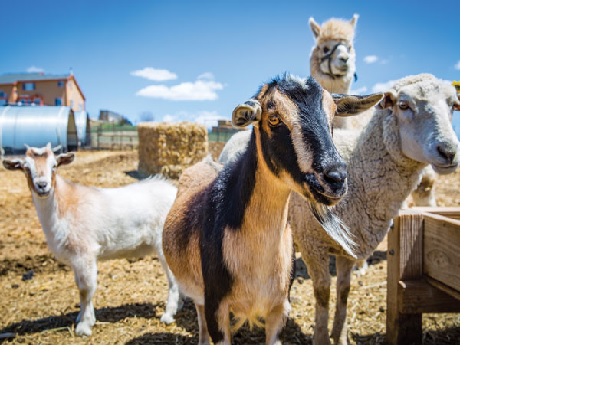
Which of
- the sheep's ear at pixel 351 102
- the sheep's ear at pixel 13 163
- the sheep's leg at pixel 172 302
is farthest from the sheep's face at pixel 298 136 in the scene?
the sheep's ear at pixel 13 163

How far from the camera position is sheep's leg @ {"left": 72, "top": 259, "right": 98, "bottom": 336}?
232 centimetres

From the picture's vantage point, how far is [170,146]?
298 centimetres

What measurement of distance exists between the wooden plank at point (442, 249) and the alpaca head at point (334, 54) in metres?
1.10

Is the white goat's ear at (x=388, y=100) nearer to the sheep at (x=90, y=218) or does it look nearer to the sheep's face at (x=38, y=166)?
the sheep at (x=90, y=218)

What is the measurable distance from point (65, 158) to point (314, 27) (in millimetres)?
1467

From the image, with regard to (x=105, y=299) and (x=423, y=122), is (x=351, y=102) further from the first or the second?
(x=105, y=299)

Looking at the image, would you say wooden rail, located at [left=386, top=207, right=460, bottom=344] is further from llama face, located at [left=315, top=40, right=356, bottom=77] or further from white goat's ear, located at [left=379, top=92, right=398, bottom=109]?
llama face, located at [left=315, top=40, right=356, bottom=77]

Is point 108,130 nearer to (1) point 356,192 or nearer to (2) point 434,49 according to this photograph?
(1) point 356,192

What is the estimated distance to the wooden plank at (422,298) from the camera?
218cm

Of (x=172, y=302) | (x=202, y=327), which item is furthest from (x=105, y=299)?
(x=202, y=327)

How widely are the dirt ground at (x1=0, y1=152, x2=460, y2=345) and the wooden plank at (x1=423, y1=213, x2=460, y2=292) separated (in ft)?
1.42

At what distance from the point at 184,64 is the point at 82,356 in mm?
1468
